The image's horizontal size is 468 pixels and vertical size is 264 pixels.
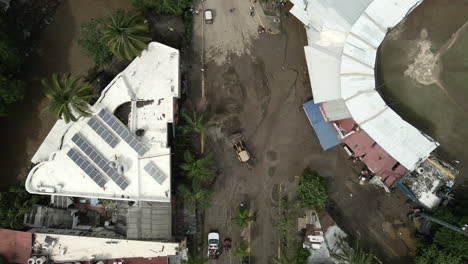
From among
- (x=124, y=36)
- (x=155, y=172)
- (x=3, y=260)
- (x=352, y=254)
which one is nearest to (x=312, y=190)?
(x=352, y=254)

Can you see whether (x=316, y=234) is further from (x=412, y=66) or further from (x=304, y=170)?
(x=412, y=66)

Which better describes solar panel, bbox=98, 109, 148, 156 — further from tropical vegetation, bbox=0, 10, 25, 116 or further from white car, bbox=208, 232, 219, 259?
white car, bbox=208, 232, 219, 259

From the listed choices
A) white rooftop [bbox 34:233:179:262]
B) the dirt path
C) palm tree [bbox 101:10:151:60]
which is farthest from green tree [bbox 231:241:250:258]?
the dirt path

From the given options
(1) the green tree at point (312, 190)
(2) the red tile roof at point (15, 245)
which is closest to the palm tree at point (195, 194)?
(1) the green tree at point (312, 190)

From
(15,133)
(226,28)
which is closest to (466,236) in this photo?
(226,28)

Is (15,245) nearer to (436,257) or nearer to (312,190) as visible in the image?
(312,190)

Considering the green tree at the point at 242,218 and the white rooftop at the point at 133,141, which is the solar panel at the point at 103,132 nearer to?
the white rooftop at the point at 133,141
